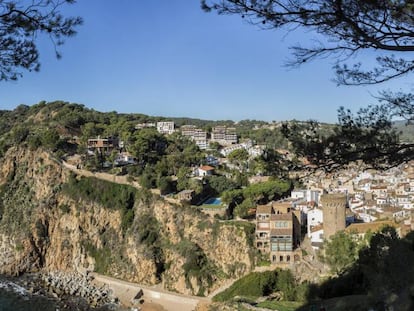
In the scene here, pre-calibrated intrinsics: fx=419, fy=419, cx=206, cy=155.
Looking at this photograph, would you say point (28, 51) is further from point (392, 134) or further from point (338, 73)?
point (392, 134)

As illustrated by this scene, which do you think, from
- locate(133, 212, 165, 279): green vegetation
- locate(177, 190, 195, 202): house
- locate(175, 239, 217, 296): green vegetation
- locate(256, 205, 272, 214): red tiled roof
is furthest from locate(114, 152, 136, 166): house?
locate(256, 205, 272, 214): red tiled roof

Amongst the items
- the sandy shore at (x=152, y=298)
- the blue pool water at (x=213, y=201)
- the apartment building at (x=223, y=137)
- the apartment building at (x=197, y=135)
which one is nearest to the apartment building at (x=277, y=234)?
the sandy shore at (x=152, y=298)

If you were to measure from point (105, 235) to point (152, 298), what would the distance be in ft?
23.1

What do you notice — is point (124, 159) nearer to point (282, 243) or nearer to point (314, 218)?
point (314, 218)

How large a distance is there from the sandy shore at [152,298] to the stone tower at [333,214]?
6960 millimetres

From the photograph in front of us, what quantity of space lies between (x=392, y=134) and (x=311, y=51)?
1.48 m

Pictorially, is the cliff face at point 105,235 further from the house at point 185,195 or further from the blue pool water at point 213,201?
the blue pool water at point 213,201

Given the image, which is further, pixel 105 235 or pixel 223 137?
pixel 223 137

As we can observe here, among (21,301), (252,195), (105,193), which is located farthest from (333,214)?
(21,301)

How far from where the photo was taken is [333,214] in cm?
2047

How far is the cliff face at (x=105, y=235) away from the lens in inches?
875

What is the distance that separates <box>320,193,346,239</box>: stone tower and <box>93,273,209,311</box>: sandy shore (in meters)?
6.96

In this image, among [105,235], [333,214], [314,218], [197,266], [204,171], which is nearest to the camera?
[333,214]

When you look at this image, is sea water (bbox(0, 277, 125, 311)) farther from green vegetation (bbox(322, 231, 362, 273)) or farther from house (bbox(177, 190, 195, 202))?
green vegetation (bbox(322, 231, 362, 273))
